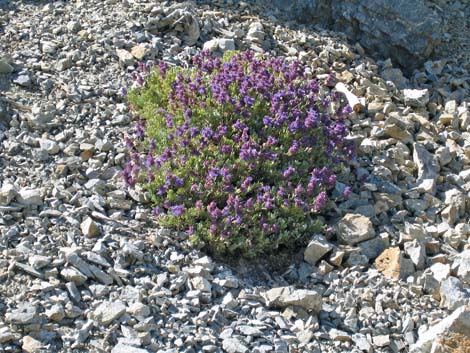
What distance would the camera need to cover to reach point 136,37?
310 inches

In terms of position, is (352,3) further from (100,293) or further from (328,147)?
(100,293)

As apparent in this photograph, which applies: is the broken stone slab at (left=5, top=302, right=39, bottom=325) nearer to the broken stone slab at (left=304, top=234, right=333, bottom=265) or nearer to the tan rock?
the tan rock

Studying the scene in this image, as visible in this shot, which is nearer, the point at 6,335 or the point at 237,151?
the point at 6,335

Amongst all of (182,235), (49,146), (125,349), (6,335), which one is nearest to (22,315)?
(6,335)

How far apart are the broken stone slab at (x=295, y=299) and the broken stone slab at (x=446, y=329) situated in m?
0.75

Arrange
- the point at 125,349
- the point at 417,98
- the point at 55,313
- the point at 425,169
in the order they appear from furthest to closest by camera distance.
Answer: the point at 417,98
the point at 425,169
the point at 55,313
the point at 125,349

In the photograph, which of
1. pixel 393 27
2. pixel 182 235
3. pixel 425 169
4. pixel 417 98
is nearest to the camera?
pixel 182 235

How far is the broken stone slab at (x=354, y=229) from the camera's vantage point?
5996 millimetres

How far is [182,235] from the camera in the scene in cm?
571

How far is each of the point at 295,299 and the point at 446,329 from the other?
3.50 feet

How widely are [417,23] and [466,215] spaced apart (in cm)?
300

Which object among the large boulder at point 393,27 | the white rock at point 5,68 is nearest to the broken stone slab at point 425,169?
the large boulder at point 393,27

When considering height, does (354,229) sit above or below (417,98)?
below

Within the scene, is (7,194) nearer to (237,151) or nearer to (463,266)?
(237,151)
